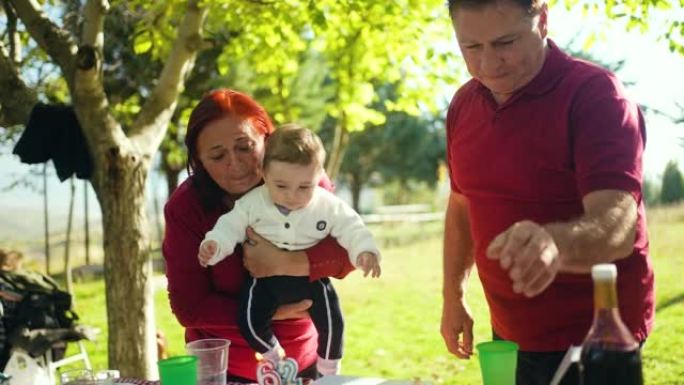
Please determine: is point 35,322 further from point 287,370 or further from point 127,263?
point 287,370

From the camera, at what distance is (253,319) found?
2398 millimetres

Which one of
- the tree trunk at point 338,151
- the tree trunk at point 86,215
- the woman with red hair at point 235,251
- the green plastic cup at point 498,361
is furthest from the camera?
the tree trunk at point 86,215

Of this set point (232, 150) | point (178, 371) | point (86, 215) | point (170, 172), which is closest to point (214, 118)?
point (232, 150)

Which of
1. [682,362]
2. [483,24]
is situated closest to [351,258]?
[483,24]

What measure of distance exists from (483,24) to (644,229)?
746 mm

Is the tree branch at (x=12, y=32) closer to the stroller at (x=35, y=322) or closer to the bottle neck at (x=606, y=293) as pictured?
the stroller at (x=35, y=322)

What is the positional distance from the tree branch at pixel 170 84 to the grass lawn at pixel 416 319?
2.55 metres

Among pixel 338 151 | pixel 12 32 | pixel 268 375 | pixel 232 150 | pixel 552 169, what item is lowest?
pixel 268 375

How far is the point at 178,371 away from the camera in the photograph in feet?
5.87

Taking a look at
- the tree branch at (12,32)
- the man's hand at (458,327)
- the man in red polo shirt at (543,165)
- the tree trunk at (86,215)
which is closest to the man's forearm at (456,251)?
the man's hand at (458,327)

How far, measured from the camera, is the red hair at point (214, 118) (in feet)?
8.15

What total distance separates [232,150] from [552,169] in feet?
3.51

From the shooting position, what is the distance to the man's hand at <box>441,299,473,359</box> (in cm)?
248

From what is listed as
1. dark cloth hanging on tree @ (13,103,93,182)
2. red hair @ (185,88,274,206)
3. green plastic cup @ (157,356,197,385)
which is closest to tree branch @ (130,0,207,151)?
dark cloth hanging on tree @ (13,103,93,182)
